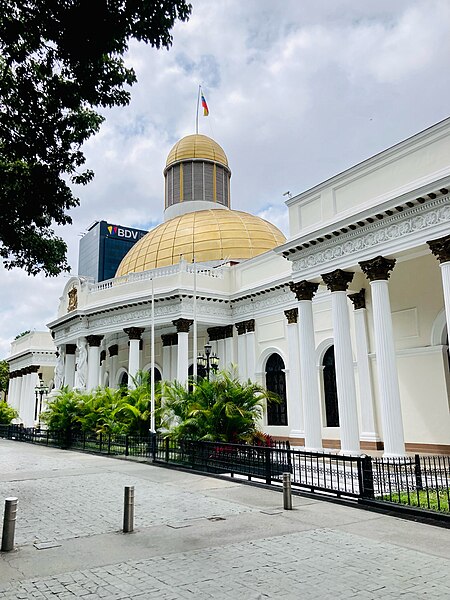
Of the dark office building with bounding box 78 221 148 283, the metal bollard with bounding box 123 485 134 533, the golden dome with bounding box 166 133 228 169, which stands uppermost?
the dark office building with bounding box 78 221 148 283

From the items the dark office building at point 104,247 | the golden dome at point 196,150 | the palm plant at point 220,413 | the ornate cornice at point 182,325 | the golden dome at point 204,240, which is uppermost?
the dark office building at point 104,247

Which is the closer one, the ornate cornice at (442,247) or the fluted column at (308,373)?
the ornate cornice at (442,247)

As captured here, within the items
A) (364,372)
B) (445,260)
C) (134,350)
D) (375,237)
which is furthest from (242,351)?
(445,260)

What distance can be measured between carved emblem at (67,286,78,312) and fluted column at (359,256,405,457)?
2308cm

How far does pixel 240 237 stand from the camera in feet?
121

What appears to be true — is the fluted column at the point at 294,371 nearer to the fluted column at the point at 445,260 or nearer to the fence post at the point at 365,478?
the fluted column at the point at 445,260

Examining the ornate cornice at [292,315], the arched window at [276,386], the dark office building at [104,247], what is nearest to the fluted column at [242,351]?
the arched window at [276,386]

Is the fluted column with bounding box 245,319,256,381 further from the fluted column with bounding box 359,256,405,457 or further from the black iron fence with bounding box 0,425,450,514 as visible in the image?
the fluted column with bounding box 359,256,405,457

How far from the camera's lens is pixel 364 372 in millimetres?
21359

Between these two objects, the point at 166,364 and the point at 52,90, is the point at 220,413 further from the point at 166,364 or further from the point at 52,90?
the point at 166,364

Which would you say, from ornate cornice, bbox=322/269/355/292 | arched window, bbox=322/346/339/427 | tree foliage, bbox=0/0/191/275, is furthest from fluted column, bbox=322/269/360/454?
tree foliage, bbox=0/0/191/275

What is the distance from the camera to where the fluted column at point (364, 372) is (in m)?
21.2

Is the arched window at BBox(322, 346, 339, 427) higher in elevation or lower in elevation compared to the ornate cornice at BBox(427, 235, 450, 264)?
lower

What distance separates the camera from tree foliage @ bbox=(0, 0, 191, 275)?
767 centimetres
